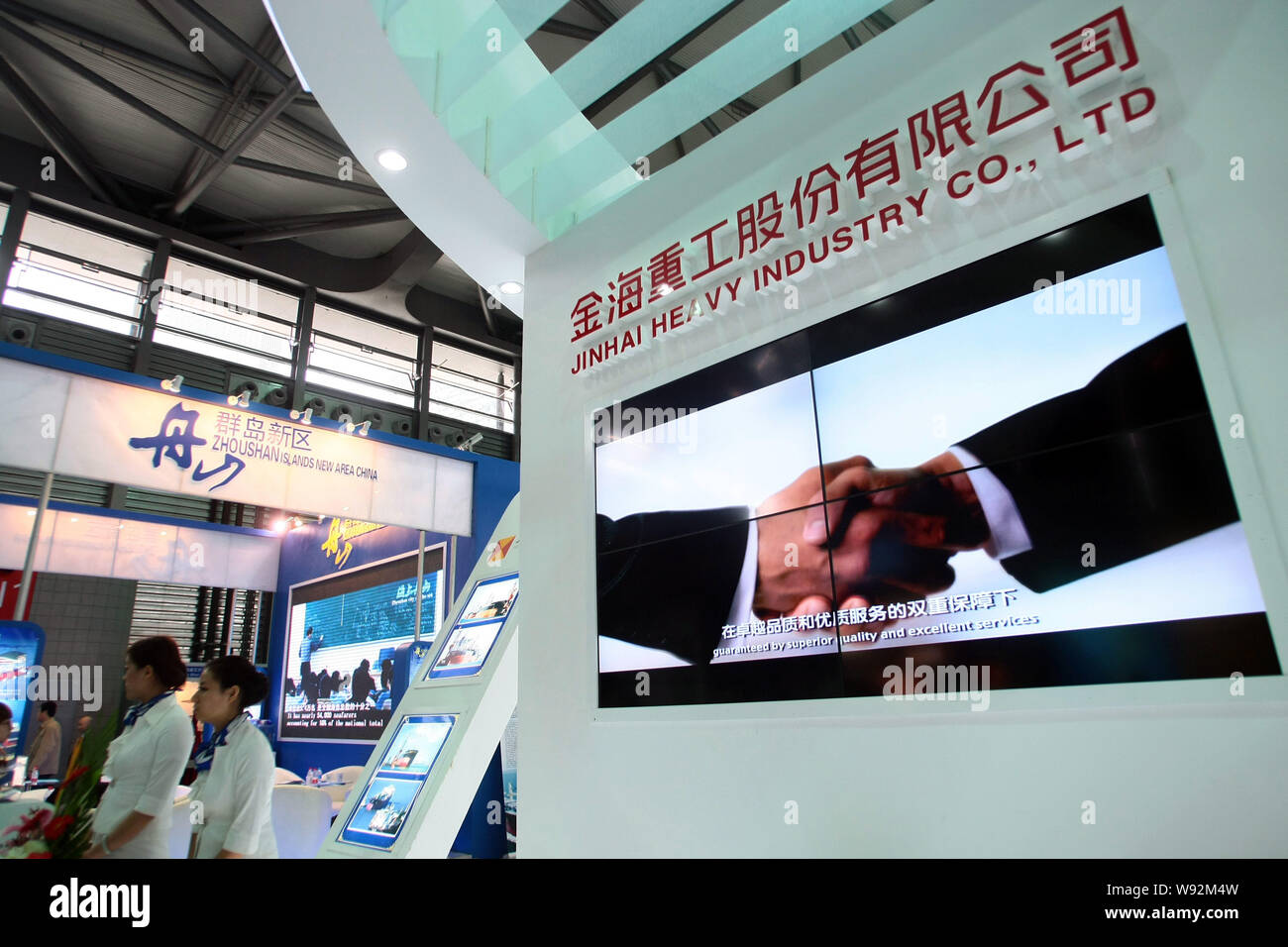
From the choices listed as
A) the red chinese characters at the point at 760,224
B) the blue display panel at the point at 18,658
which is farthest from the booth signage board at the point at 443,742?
the blue display panel at the point at 18,658

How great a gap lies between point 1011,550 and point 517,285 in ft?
10.1

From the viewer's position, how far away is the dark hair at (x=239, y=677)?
286cm

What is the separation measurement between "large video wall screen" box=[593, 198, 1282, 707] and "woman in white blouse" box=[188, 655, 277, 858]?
1301 mm

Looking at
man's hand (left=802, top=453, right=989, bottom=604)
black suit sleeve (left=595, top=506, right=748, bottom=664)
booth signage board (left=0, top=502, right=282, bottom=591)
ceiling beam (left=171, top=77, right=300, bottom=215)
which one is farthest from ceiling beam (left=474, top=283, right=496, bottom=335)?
man's hand (left=802, top=453, right=989, bottom=604)

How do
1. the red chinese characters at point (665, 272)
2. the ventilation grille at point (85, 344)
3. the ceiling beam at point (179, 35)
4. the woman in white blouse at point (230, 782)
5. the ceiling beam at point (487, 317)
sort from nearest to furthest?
1. the woman in white blouse at point (230, 782)
2. the red chinese characters at point (665, 272)
3. the ceiling beam at point (179, 35)
4. the ventilation grille at point (85, 344)
5. the ceiling beam at point (487, 317)

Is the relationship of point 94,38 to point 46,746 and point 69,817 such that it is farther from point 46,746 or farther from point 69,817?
point 69,817

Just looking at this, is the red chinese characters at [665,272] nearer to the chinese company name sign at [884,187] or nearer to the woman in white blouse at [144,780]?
the chinese company name sign at [884,187]

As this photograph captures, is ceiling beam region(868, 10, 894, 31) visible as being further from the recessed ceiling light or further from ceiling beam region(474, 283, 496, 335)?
ceiling beam region(474, 283, 496, 335)

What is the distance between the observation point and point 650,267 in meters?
3.11

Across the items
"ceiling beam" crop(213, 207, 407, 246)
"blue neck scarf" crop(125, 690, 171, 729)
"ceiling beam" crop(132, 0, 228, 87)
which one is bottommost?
"blue neck scarf" crop(125, 690, 171, 729)

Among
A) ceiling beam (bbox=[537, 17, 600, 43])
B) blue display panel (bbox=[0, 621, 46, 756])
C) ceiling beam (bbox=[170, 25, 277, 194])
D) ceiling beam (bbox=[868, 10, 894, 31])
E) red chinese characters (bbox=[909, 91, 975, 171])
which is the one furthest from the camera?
ceiling beam (bbox=[170, 25, 277, 194])

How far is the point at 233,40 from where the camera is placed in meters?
7.01

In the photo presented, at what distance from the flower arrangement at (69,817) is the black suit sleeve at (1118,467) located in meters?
2.48

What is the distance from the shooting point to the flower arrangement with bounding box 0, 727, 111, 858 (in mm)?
1936
